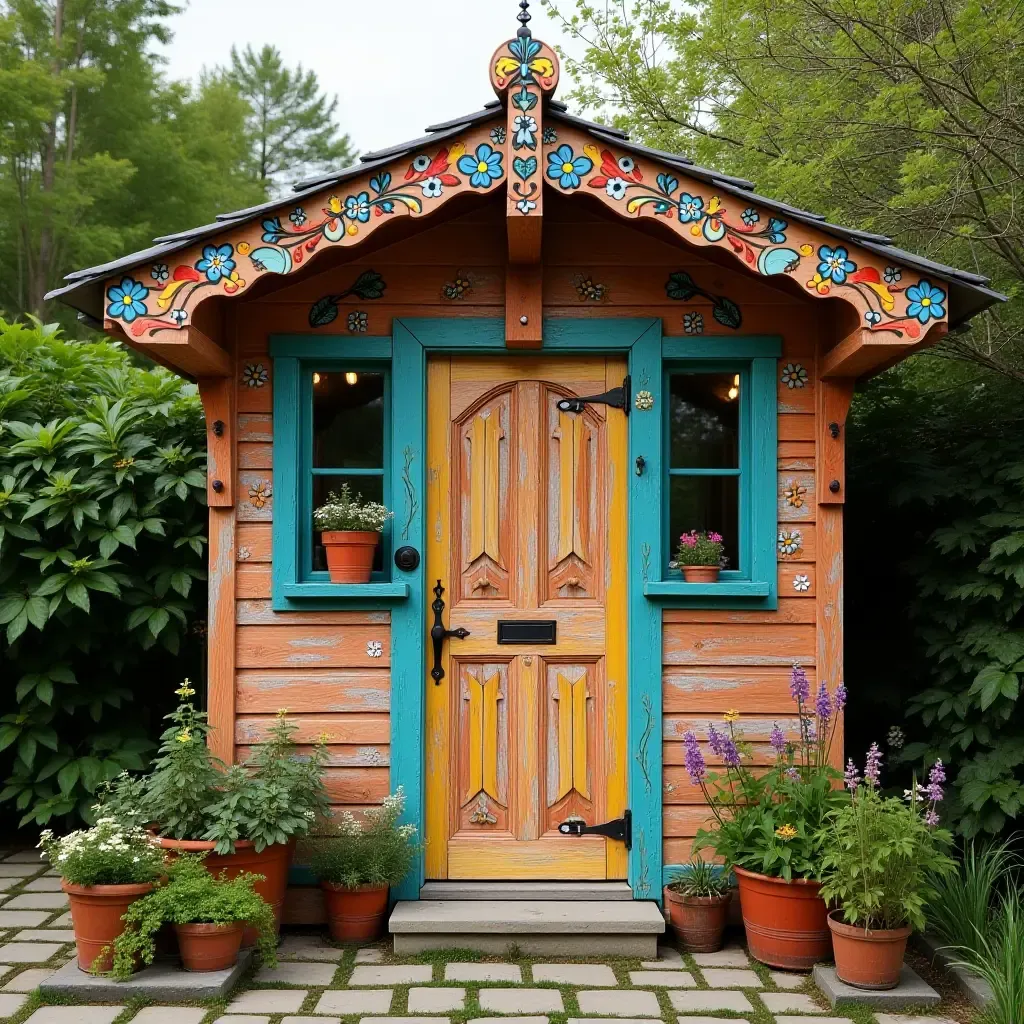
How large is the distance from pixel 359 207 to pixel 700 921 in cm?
312

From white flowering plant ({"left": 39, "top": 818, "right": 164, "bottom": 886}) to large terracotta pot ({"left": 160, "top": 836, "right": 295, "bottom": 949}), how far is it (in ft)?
0.42

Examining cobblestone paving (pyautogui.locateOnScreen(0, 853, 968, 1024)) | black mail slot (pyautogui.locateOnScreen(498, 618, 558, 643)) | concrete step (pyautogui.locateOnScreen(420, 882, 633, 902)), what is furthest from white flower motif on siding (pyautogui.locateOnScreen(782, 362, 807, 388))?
cobblestone paving (pyautogui.locateOnScreen(0, 853, 968, 1024))

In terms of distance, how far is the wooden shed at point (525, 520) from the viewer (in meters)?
4.55

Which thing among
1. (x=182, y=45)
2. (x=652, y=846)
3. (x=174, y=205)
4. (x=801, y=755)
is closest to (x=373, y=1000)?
(x=652, y=846)

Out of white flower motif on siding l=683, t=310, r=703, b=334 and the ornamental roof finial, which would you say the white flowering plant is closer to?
white flower motif on siding l=683, t=310, r=703, b=334

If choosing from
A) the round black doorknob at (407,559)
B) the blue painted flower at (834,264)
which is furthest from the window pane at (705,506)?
the round black doorknob at (407,559)

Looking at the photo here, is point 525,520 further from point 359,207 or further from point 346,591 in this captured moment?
point 359,207

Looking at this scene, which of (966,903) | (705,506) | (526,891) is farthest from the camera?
(705,506)

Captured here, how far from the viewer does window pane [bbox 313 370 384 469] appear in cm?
→ 474

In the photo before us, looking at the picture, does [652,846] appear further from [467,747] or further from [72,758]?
A: [72,758]

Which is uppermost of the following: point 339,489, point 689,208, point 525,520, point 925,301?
point 689,208

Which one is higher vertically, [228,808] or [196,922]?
[228,808]

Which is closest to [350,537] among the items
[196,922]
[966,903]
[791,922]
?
[196,922]

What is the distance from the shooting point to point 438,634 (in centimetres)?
459
